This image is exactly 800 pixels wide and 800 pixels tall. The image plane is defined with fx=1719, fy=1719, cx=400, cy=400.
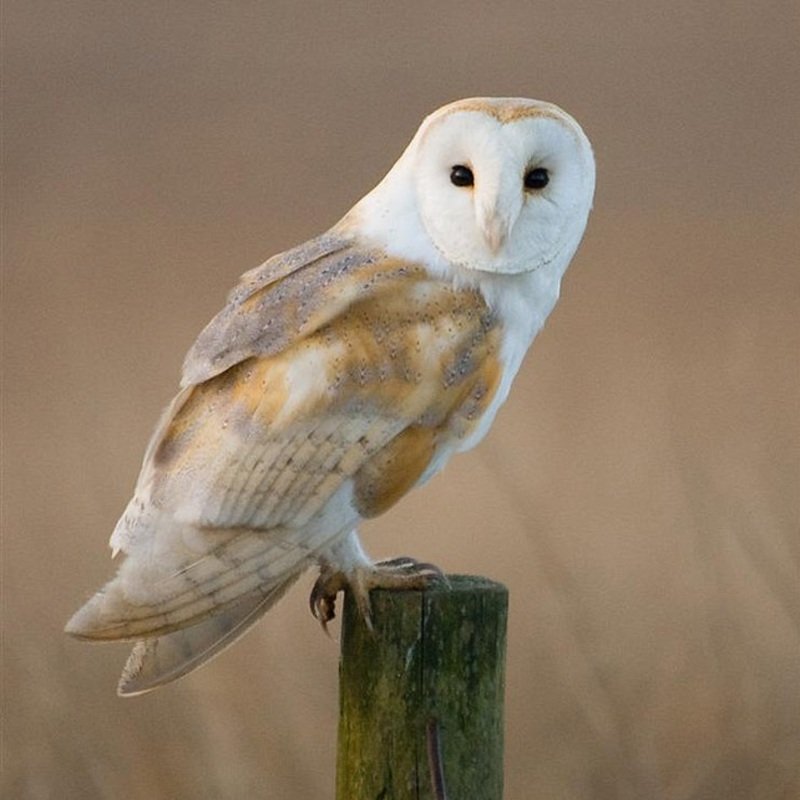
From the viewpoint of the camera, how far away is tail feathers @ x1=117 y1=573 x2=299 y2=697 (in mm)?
1959

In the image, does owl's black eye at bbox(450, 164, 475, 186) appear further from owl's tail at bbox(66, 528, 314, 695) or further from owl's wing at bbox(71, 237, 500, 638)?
owl's tail at bbox(66, 528, 314, 695)

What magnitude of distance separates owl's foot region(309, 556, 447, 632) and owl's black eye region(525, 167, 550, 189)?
17.1 inches

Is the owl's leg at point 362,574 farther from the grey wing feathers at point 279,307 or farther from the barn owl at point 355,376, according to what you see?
the grey wing feathers at point 279,307

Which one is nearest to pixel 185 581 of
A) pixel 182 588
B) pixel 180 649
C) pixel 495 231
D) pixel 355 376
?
pixel 182 588

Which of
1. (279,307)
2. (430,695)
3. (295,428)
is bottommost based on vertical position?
(430,695)

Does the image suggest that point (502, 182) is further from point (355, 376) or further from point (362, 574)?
point (362, 574)

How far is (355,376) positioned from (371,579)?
0.23m

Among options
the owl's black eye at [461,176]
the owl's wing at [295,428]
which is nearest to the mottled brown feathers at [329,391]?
the owl's wing at [295,428]

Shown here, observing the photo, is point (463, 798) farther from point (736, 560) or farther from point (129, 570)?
point (736, 560)

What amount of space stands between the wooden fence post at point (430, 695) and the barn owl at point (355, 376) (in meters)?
0.05

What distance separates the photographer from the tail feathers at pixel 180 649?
6.43ft

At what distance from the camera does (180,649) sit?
6.43 ft

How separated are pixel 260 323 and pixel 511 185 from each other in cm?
32

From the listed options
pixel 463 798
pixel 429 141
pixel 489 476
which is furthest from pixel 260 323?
pixel 489 476
